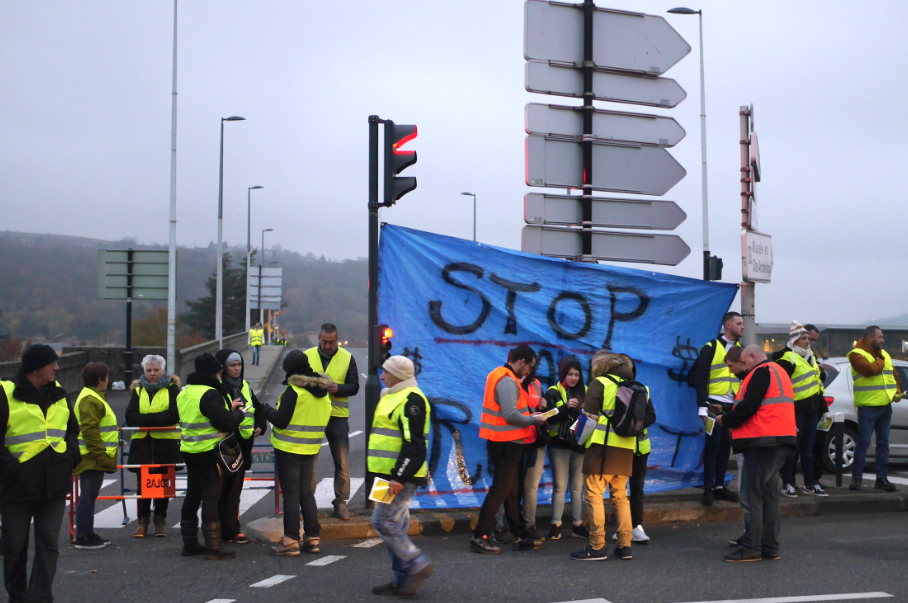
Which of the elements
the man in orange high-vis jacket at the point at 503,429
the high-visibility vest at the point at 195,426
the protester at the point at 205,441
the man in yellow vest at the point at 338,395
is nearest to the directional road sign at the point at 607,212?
the man in orange high-vis jacket at the point at 503,429

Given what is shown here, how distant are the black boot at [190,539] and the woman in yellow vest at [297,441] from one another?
692mm

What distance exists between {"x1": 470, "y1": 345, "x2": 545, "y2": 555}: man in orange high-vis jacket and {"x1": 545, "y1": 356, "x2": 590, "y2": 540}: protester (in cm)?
45

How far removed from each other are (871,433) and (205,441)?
7.43 m

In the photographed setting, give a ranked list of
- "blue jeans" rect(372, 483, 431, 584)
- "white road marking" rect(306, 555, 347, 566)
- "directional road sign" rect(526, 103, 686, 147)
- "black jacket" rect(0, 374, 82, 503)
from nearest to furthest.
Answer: "black jacket" rect(0, 374, 82, 503) < "blue jeans" rect(372, 483, 431, 584) < "white road marking" rect(306, 555, 347, 566) < "directional road sign" rect(526, 103, 686, 147)

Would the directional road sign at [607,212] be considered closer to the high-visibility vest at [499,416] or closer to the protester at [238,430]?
the high-visibility vest at [499,416]

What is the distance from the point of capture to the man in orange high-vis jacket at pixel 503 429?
6.85m

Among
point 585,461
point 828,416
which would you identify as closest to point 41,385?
point 585,461

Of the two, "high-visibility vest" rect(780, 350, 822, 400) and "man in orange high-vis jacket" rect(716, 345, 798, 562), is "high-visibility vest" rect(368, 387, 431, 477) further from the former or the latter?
"high-visibility vest" rect(780, 350, 822, 400)

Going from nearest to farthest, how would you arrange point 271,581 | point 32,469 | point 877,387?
point 32,469 < point 271,581 < point 877,387

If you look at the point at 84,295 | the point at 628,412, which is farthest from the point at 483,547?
the point at 84,295

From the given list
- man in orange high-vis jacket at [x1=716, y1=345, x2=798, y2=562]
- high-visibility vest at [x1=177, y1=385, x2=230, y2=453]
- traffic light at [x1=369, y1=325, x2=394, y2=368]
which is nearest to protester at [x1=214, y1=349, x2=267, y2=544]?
high-visibility vest at [x1=177, y1=385, x2=230, y2=453]

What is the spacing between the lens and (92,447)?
745 centimetres

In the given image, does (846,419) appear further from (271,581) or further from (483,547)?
(271,581)

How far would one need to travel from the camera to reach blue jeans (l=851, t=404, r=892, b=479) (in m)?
9.55
